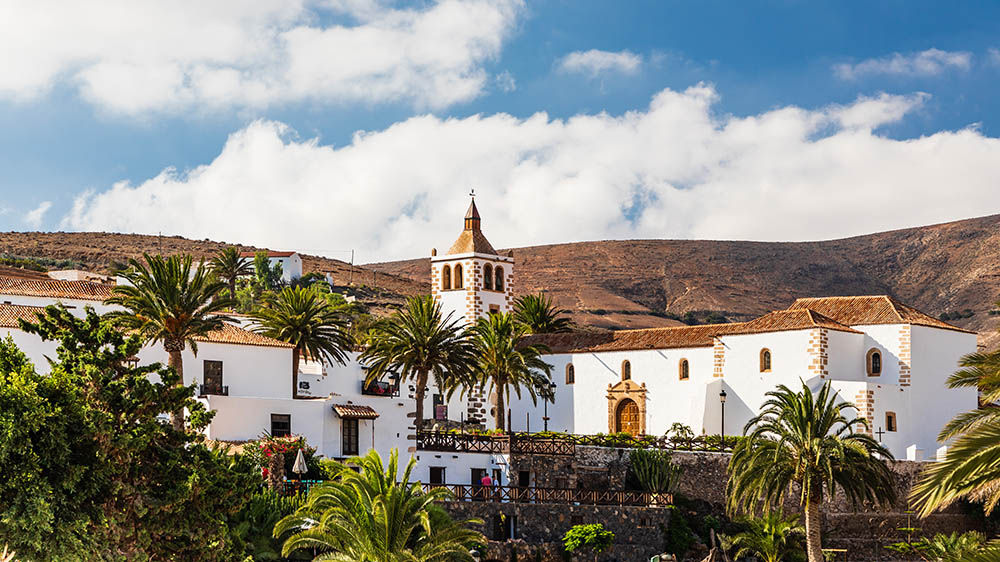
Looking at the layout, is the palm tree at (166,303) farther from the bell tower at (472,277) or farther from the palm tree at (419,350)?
the bell tower at (472,277)

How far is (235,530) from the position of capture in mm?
23469

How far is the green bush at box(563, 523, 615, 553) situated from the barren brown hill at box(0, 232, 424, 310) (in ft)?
160

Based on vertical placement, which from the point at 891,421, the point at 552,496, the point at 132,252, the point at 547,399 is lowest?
the point at 552,496

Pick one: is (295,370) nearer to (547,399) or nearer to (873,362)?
(547,399)

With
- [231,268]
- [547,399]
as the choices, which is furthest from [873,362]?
[231,268]

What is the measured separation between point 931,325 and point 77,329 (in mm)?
36393

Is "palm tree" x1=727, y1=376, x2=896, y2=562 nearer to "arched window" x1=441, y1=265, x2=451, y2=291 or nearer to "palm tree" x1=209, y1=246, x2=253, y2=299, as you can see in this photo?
"arched window" x1=441, y1=265, x2=451, y2=291

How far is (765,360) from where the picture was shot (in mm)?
48188

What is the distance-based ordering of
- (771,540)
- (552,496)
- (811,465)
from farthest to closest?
(771,540), (552,496), (811,465)

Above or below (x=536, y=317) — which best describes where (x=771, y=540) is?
below

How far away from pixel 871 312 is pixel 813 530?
16.5 metres

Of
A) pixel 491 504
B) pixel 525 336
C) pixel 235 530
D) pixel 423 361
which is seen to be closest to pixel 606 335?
pixel 525 336

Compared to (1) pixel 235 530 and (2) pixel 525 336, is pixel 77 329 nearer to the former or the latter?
(1) pixel 235 530

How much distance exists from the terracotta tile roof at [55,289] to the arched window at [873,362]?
29757mm
